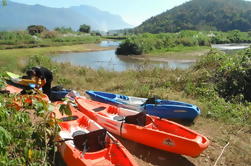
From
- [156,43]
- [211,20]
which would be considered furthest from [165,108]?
[211,20]

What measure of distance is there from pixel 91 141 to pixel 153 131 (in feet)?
4.47

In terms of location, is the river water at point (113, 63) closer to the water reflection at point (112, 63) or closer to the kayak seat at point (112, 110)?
the water reflection at point (112, 63)

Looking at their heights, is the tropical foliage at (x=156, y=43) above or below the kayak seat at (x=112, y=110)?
above

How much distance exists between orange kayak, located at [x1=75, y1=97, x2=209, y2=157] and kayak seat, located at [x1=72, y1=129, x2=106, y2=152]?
101 centimetres

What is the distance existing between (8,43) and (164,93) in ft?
120

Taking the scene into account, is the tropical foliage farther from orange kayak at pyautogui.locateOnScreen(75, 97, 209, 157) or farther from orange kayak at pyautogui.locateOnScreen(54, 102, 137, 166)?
orange kayak at pyautogui.locateOnScreen(54, 102, 137, 166)

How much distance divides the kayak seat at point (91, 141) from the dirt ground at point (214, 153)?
3.23 ft

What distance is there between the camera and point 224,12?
12269cm

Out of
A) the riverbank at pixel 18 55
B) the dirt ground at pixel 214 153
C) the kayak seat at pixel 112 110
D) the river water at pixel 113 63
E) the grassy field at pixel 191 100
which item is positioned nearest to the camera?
the dirt ground at pixel 214 153

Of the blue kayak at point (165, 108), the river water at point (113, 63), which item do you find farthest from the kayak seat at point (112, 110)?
the river water at point (113, 63)

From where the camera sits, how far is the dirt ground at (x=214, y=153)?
15.6ft

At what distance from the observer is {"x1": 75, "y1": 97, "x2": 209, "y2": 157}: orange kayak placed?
443 cm

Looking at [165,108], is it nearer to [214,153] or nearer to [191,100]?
[214,153]

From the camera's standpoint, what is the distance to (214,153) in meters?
5.09
